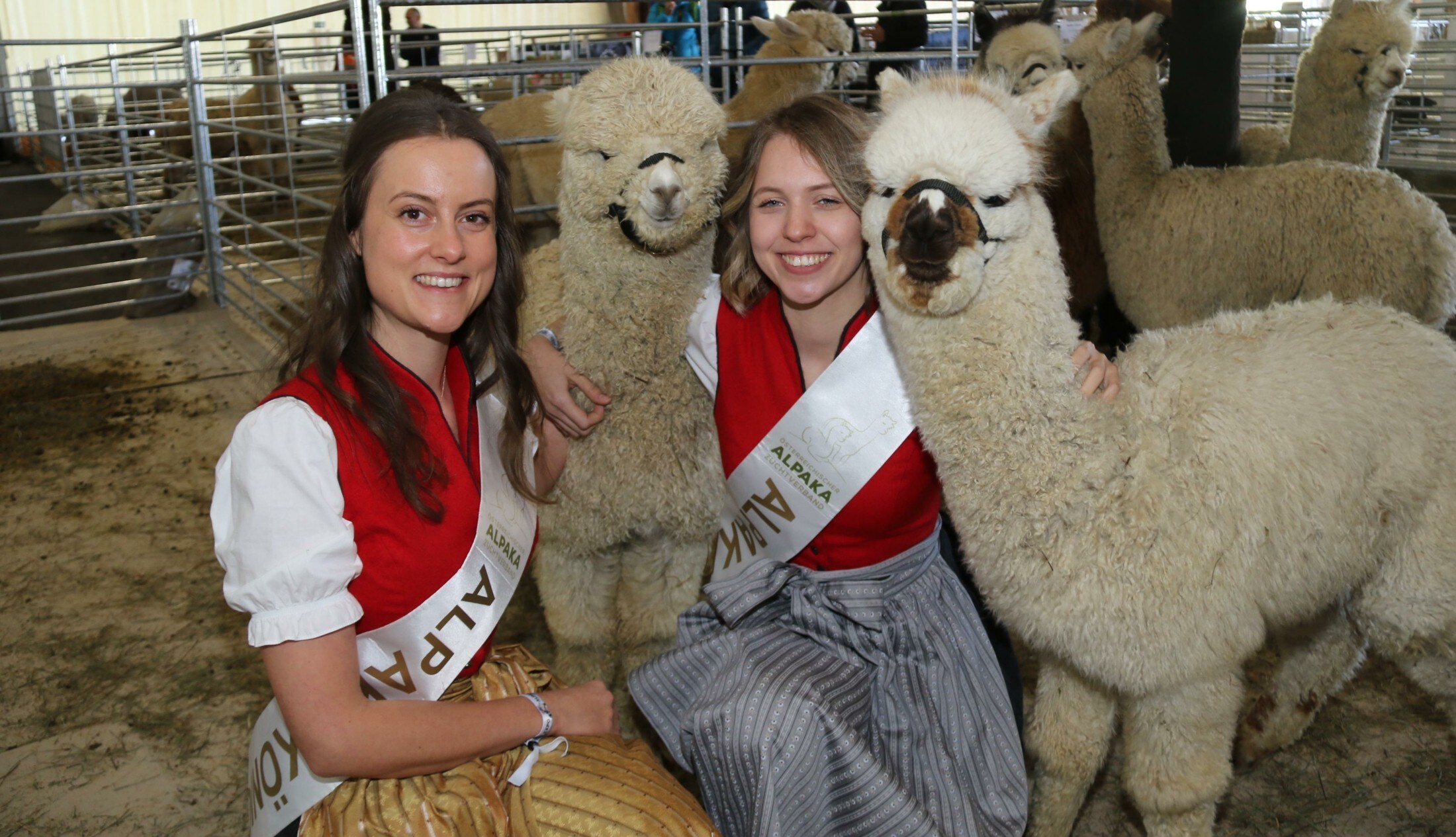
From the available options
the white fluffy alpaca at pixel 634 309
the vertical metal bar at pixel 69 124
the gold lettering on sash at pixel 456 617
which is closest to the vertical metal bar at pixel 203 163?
the vertical metal bar at pixel 69 124

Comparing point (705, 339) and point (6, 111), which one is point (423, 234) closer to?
point (705, 339)

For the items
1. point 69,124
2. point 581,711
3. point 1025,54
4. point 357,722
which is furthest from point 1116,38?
point 69,124

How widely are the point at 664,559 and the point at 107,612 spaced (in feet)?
6.57

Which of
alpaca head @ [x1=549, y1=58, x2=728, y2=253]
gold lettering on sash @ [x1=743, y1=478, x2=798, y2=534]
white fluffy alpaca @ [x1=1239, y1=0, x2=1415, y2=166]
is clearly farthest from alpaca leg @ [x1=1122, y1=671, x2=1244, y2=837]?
white fluffy alpaca @ [x1=1239, y1=0, x2=1415, y2=166]

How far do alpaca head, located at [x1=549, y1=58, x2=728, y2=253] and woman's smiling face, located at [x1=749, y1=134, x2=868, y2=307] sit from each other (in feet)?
0.77

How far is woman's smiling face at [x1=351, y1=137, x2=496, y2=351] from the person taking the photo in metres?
1.59

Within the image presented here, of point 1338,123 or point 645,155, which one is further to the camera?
point 1338,123

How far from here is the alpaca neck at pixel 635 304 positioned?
235cm

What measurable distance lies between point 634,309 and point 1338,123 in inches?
134

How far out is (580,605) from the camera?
255 cm

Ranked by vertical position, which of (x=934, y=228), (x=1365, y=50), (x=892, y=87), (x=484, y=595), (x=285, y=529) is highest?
(x=1365, y=50)

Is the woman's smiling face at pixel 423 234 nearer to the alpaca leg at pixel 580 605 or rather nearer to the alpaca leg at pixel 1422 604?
the alpaca leg at pixel 580 605

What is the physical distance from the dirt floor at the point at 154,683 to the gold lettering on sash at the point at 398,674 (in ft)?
3.47

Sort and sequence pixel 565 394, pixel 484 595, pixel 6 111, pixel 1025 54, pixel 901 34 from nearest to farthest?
pixel 484 595
pixel 565 394
pixel 1025 54
pixel 901 34
pixel 6 111
